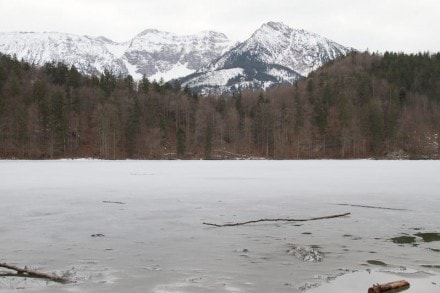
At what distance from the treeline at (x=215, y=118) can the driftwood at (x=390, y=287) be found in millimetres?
110876

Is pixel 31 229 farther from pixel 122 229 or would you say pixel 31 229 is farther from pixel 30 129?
pixel 30 129

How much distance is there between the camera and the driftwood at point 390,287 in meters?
7.58

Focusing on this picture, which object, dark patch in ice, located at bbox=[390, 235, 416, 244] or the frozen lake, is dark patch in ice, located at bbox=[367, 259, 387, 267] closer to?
the frozen lake

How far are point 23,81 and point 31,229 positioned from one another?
137430 mm

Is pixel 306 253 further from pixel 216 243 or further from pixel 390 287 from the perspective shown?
pixel 390 287

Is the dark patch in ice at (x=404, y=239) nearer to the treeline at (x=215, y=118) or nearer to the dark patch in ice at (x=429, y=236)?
the dark patch in ice at (x=429, y=236)

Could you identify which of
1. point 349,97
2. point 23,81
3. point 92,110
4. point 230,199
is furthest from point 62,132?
point 230,199

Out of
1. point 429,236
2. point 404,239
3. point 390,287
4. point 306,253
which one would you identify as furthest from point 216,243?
point 429,236

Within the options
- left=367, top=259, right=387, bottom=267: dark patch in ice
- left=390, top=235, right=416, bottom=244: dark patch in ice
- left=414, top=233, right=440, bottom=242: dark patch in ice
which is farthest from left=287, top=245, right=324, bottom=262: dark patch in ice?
left=414, top=233, right=440, bottom=242: dark patch in ice

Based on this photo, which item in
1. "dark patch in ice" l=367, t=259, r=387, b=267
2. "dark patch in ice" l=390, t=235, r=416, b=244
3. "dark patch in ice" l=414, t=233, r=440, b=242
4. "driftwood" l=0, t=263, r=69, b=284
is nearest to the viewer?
"driftwood" l=0, t=263, r=69, b=284

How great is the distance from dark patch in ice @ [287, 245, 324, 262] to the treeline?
10733cm

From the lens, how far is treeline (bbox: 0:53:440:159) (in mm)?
119344

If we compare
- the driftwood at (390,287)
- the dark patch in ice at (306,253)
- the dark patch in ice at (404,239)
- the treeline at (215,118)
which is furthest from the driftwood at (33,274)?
the treeline at (215,118)

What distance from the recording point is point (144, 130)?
130 metres
